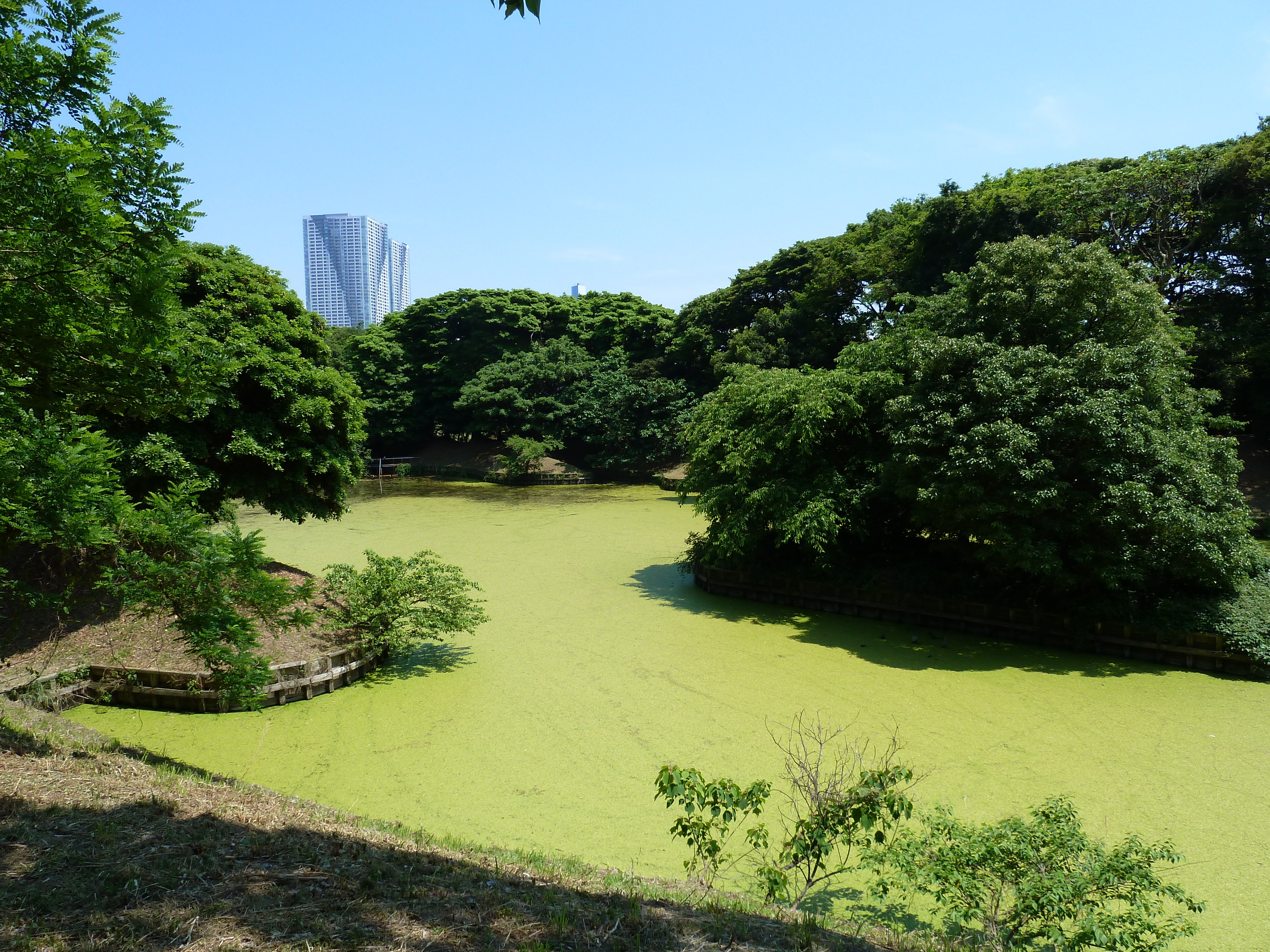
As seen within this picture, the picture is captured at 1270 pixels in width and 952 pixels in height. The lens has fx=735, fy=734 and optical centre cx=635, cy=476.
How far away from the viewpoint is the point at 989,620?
11.0 metres

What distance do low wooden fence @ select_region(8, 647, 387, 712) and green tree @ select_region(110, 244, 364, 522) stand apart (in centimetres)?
264

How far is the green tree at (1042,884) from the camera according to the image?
12.1 ft

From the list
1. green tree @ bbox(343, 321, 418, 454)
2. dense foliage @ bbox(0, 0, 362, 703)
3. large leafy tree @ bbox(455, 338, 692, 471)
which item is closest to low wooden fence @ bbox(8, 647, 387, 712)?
dense foliage @ bbox(0, 0, 362, 703)

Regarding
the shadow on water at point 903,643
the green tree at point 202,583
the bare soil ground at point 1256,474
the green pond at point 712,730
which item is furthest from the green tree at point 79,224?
the bare soil ground at point 1256,474

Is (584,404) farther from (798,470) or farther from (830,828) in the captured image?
(830,828)

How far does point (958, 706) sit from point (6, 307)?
9050mm

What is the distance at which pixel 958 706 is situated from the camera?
8398 millimetres

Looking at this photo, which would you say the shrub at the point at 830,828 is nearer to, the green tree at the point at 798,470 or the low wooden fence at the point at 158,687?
the low wooden fence at the point at 158,687

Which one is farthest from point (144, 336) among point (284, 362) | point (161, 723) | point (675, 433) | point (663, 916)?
point (675, 433)

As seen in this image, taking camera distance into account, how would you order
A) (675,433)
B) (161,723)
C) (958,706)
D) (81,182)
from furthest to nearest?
1. (675,433)
2. (958,706)
3. (161,723)
4. (81,182)

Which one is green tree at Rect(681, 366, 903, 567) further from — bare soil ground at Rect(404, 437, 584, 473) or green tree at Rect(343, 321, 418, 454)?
green tree at Rect(343, 321, 418, 454)

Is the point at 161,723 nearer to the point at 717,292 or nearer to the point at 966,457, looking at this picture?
the point at 966,457

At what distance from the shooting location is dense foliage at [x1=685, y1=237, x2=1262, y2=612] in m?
9.38

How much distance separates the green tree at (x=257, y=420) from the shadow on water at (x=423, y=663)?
10.8 ft
